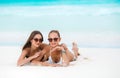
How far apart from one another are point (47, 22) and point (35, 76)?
364mm

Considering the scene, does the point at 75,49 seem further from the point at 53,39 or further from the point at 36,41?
the point at 36,41

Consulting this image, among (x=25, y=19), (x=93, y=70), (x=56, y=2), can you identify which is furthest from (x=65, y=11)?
(x=93, y=70)

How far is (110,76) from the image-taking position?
5.42 feet

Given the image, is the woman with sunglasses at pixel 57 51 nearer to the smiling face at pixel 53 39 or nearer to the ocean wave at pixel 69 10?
the smiling face at pixel 53 39

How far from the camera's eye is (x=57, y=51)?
183cm

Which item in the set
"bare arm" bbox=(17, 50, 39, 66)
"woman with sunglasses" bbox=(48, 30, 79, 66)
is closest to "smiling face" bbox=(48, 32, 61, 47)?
"woman with sunglasses" bbox=(48, 30, 79, 66)

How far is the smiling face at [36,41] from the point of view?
72.2 inches

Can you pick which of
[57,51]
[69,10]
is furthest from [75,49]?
[69,10]

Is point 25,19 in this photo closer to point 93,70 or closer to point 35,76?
point 35,76

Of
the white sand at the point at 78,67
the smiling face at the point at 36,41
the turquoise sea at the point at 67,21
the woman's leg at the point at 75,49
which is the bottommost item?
the white sand at the point at 78,67

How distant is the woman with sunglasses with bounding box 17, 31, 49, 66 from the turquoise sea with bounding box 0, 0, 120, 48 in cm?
3

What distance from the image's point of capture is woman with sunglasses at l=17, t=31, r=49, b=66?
1828mm

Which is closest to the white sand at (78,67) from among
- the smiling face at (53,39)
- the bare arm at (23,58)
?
the bare arm at (23,58)

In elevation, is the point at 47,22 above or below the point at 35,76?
above
